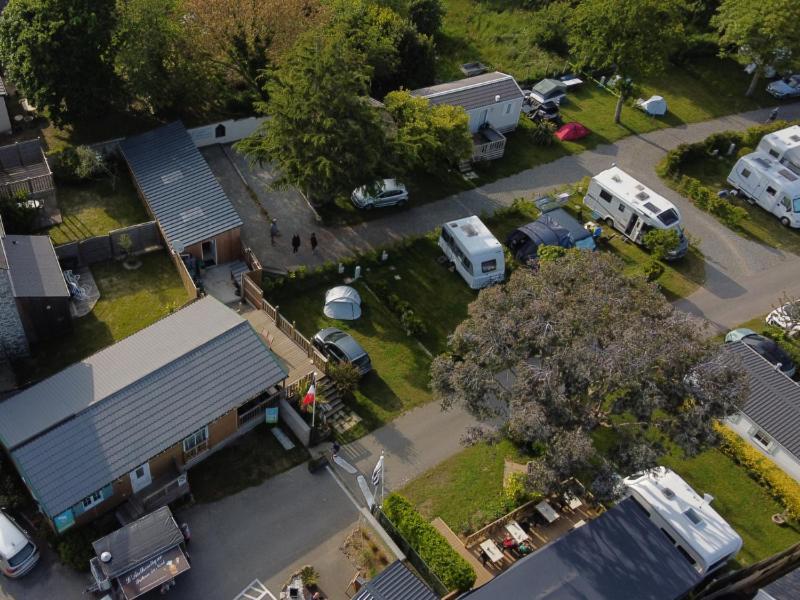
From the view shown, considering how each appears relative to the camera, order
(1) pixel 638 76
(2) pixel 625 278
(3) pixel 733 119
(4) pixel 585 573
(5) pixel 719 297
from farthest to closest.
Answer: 1. (3) pixel 733 119
2. (1) pixel 638 76
3. (5) pixel 719 297
4. (2) pixel 625 278
5. (4) pixel 585 573

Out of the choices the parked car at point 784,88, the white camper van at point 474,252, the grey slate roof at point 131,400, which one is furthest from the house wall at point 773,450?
the parked car at point 784,88

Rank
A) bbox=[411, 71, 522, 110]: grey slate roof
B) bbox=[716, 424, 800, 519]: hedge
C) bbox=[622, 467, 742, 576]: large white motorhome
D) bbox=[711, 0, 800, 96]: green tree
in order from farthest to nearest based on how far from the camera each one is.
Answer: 1. bbox=[711, 0, 800, 96]: green tree
2. bbox=[411, 71, 522, 110]: grey slate roof
3. bbox=[716, 424, 800, 519]: hedge
4. bbox=[622, 467, 742, 576]: large white motorhome

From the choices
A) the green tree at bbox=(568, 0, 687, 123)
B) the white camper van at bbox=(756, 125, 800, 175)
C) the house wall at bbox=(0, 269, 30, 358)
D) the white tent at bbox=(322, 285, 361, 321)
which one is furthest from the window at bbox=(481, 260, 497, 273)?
the white camper van at bbox=(756, 125, 800, 175)

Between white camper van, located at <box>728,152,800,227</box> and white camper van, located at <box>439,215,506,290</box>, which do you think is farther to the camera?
A: white camper van, located at <box>728,152,800,227</box>

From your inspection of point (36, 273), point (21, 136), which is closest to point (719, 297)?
point (36, 273)

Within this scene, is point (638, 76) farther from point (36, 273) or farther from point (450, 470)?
point (36, 273)

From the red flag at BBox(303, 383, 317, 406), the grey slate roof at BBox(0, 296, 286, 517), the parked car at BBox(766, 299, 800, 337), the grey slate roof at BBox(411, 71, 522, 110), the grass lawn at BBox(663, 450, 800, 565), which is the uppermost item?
the grey slate roof at BBox(411, 71, 522, 110)

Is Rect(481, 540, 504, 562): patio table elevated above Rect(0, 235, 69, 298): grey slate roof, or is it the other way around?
Rect(0, 235, 69, 298): grey slate roof

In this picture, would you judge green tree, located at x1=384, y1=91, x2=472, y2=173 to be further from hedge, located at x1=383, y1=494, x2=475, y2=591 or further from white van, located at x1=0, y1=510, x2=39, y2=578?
white van, located at x1=0, y1=510, x2=39, y2=578
